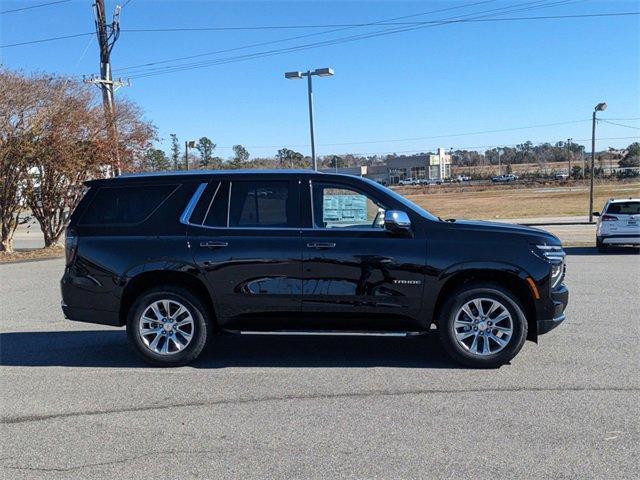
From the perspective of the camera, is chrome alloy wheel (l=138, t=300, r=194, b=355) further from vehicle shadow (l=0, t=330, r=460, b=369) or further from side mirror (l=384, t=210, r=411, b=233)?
side mirror (l=384, t=210, r=411, b=233)

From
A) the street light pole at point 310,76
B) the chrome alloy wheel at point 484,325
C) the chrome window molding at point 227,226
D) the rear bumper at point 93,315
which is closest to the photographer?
the chrome alloy wheel at point 484,325

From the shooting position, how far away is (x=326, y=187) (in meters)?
6.20

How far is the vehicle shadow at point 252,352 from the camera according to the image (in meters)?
6.27

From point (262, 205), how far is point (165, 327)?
1522 mm

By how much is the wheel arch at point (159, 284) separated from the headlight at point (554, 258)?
3.19 metres

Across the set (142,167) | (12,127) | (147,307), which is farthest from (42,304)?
(142,167)

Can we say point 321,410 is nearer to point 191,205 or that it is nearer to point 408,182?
point 191,205

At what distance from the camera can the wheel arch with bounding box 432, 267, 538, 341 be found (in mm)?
5910

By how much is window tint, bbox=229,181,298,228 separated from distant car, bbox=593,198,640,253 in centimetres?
1415

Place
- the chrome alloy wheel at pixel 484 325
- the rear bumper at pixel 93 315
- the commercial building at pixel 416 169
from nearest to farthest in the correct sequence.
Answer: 1. the chrome alloy wheel at pixel 484 325
2. the rear bumper at pixel 93 315
3. the commercial building at pixel 416 169

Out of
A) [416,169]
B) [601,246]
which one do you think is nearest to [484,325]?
[601,246]

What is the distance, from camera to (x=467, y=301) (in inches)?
231

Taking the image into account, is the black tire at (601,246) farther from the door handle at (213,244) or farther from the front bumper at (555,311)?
the door handle at (213,244)

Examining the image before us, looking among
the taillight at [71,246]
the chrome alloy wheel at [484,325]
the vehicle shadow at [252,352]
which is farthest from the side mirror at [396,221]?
the taillight at [71,246]
